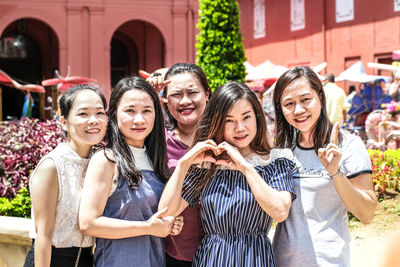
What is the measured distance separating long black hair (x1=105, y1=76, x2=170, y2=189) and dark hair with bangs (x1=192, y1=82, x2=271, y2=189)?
0.22m

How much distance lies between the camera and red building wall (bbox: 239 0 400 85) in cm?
1688

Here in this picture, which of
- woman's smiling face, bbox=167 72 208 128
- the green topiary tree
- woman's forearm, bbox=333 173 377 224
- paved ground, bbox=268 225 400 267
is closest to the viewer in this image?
woman's forearm, bbox=333 173 377 224

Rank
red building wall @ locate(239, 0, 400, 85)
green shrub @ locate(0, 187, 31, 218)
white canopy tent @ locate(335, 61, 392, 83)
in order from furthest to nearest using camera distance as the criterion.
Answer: red building wall @ locate(239, 0, 400, 85), white canopy tent @ locate(335, 61, 392, 83), green shrub @ locate(0, 187, 31, 218)

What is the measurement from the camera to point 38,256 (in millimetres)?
2676

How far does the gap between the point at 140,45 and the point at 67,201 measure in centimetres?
1856

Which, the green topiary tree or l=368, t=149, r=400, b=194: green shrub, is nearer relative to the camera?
l=368, t=149, r=400, b=194: green shrub

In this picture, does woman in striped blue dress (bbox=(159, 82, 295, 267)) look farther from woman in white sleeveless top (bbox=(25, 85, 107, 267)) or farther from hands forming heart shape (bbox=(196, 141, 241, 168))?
woman in white sleeveless top (bbox=(25, 85, 107, 267))

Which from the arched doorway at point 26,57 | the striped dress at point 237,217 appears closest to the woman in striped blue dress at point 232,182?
the striped dress at point 237,217

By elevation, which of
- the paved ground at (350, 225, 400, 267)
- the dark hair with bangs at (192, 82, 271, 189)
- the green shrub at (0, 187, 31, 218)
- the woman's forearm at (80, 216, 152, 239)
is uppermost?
the dark hair with bangs at (192, 82, 271, 189)

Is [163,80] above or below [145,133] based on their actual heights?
above

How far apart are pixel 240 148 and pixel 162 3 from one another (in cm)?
1625

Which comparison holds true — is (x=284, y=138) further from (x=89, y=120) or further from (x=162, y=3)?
(x=162, y=3)

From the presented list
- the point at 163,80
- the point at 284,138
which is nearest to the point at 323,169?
the point at 284,138

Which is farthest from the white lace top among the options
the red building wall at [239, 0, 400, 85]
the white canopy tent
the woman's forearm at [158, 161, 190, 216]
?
the red building wall at [239, 0, 400, 85]
